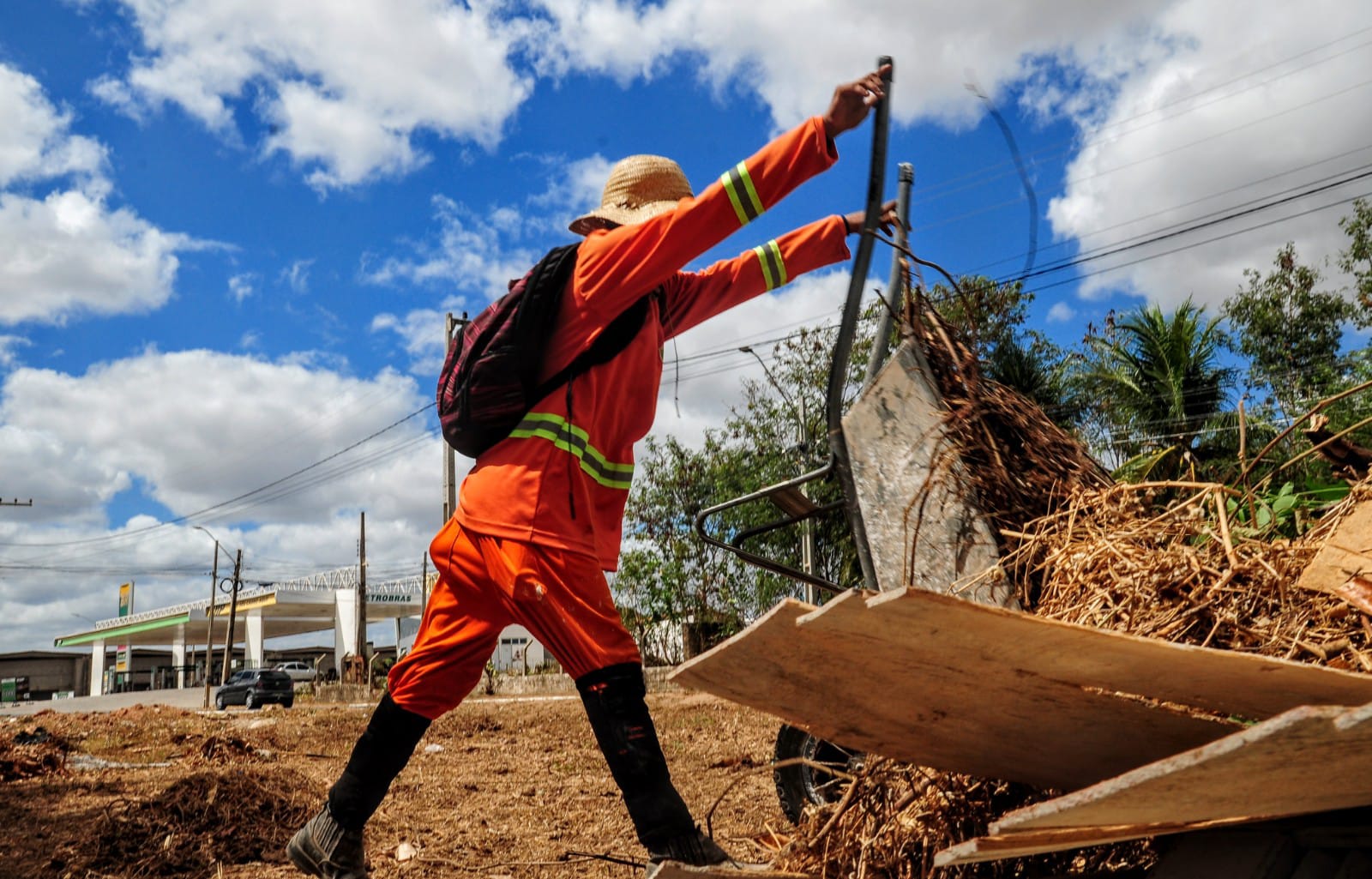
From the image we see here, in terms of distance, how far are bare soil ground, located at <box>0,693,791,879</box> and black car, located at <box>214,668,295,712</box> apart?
22.8 metres

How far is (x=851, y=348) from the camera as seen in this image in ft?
7.20

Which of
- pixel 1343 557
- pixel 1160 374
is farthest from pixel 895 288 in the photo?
pixel 1160 374

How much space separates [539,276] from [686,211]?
431 millimetres

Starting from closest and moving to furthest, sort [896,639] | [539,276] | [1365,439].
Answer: [896,639]
[539,276]
[1365,439]

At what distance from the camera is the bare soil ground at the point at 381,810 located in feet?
11.8

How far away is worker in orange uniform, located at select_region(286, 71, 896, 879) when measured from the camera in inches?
88.2

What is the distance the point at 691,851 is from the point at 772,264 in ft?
4.99

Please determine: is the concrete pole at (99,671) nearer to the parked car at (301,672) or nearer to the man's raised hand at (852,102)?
the parked car at (301,672)

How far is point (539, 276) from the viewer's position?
2510 millimetres

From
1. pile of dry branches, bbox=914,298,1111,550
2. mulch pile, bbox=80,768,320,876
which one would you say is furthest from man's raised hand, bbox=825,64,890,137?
mulch pile, bbox=80,768,320,876

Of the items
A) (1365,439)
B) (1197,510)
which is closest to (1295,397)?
(1365,439)

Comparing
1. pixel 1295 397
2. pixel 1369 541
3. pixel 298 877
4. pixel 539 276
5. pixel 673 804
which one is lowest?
pixel 298 877

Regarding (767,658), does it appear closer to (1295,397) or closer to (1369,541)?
(1369,541)

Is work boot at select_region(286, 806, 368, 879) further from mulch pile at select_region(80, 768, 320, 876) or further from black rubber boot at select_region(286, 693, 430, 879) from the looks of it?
mulch pile at select_region(80, 768, 320, 876)
